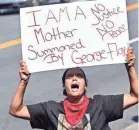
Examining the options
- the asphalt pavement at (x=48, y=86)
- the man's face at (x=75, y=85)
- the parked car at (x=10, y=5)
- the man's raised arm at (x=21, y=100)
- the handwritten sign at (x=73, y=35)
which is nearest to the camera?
the man's face at (x=75, y=85)

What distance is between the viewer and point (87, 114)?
4.33 metres

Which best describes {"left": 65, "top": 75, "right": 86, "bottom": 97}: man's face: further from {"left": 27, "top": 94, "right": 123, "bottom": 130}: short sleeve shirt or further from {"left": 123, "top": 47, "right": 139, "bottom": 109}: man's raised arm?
{"left": 123, "top": 47, "right": 139, "bottom": 109}: man's raised arm

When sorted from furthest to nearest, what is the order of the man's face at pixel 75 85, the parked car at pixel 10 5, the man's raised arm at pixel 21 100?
the parked car at pixel 10 5
the man's raised arm at pixel 21 100
the man's face at pixel 75 85

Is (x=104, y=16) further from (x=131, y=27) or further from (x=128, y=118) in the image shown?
(x=131, y=27)

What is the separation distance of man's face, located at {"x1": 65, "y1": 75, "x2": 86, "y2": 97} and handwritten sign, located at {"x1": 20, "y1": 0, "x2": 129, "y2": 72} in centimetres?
43

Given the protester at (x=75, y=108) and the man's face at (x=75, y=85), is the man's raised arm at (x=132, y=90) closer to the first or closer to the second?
the protester at (x=75, y=108)

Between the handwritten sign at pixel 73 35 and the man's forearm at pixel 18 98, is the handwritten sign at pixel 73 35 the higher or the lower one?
the higher one

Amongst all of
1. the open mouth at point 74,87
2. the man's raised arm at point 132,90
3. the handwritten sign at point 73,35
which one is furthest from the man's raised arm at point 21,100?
the man's raised arm at point 132,90

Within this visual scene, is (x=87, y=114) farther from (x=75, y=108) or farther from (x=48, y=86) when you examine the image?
(x=48, y=86)

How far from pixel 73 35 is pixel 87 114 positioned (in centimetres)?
75

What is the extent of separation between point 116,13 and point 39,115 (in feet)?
3.58

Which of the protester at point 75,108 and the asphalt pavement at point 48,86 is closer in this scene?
the protester at point 75,108

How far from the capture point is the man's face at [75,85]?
14.0 feet

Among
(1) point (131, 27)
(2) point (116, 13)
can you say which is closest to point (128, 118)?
(2) point (116, 13)
